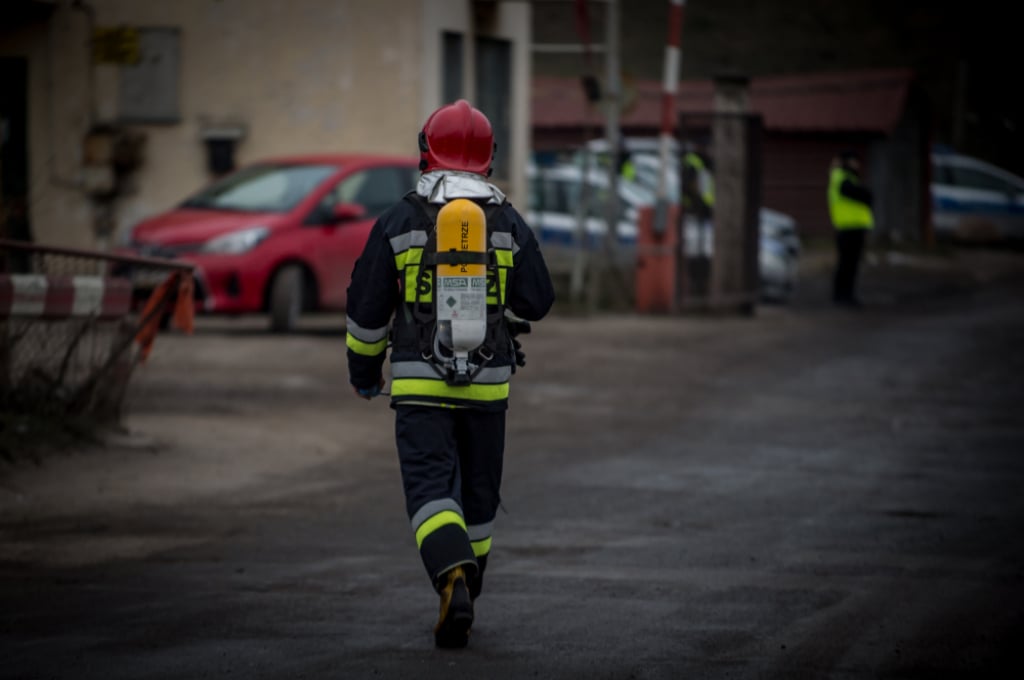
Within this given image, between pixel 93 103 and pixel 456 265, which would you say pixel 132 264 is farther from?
pixel 93 103

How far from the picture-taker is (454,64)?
22344 millimetres

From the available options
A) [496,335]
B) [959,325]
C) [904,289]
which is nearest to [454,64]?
[959,325]

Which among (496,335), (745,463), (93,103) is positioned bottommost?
(745,463)

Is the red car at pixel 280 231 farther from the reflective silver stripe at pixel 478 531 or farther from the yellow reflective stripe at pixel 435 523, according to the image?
the yellow reflective stripe at pixel 435 523

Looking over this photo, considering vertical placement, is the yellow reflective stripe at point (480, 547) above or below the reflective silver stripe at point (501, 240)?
below

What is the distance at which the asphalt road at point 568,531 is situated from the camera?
222 inches

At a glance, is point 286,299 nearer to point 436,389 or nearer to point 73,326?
point 73,326

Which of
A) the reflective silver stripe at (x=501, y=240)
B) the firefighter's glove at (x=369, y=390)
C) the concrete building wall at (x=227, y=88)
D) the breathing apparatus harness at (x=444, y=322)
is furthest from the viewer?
the concrete building wall at (x=227, y=88)

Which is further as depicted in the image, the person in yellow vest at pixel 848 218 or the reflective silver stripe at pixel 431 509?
the person in yellow vest at pixel 848 218

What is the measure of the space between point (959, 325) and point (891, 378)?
5.81 metres

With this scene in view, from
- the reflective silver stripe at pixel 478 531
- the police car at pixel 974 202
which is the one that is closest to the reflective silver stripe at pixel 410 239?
the reflective silver stripe at pixel 478 531

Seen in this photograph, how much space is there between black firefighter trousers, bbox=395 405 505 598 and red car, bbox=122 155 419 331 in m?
10.4

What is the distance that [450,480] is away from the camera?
5.89 metres

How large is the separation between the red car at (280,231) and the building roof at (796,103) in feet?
58.7
